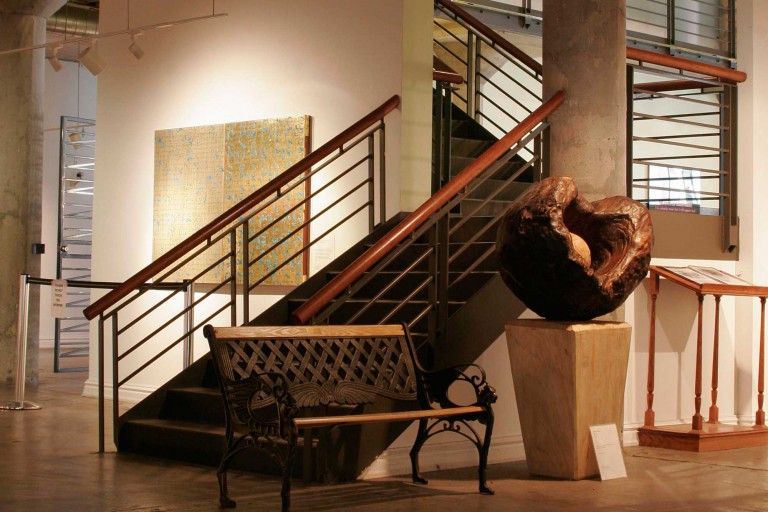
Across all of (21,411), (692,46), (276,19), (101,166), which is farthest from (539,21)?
(21,411)

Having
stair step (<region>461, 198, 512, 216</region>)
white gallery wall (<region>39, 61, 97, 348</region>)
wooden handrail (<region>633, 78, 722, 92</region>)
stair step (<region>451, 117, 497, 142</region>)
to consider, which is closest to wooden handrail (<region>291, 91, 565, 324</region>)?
stair step (<region>461, 198, 512, 216</region>)

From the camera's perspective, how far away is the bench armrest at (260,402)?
4176mm

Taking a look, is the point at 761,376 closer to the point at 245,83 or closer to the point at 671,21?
the point at 245,83

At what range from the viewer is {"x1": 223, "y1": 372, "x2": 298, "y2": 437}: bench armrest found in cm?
418

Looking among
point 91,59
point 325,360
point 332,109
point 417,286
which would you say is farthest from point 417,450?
point 91,59

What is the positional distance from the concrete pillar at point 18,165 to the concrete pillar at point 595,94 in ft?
19.5

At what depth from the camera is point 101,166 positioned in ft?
29.9

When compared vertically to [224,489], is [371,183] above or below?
above

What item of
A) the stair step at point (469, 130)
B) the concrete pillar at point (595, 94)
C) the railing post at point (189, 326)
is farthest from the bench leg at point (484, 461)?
the stair step at point (469, 130)

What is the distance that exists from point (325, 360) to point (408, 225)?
0.88 metres

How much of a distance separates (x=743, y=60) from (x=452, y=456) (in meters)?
4.00

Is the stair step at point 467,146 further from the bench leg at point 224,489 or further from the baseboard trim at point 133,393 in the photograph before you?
the bench leg at point 224,489

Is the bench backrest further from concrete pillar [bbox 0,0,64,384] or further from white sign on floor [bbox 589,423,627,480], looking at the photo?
concrete pillar [bbox 0,0,64,384]

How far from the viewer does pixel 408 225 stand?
17.3 ft
